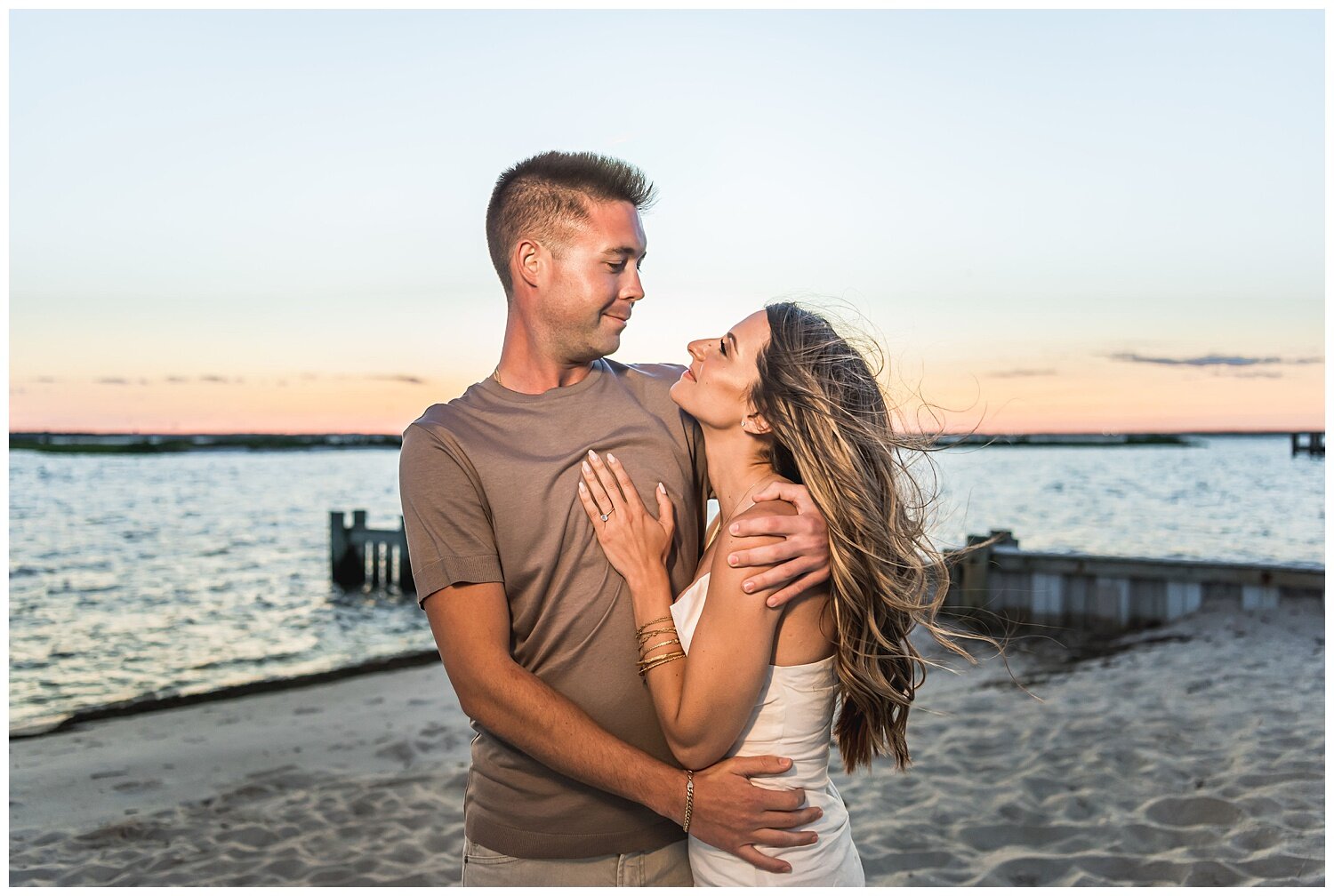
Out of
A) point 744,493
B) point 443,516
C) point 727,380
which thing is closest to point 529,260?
point 727,380

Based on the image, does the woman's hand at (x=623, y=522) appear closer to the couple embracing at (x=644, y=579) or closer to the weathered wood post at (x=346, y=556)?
the couple embracing at (x=644, y=579)

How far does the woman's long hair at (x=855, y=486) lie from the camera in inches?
95.7

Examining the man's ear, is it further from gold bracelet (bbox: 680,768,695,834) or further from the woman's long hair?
gold bracelet (bbox: 680,768,695,834)

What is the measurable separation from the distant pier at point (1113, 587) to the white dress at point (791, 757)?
8713 mm

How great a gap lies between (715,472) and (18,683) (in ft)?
39.4

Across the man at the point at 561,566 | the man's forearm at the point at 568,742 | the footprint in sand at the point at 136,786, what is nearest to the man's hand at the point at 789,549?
the man at the point at 561,566

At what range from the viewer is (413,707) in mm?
9492

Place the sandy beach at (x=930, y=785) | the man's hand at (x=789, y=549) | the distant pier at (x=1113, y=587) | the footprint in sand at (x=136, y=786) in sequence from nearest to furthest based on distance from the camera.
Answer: the man's hand at (x=789, y=549), the sandy beach at (x=930, y=785), the footprint in sand at (x=136, y=786), the distant pier at (x=1113, y=587)

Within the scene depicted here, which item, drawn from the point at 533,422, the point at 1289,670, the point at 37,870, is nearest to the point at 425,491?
the point at 533,422

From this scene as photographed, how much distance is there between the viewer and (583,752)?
2322mm

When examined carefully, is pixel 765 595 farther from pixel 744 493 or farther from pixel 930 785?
pixel 930 785

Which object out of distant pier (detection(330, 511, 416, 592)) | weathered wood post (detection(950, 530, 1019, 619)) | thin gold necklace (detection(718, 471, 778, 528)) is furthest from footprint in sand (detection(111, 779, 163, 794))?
distant pier (detection(330, 511, 416, 592))

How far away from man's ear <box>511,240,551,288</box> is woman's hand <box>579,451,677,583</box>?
48 cm

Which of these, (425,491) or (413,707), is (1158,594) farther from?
(425,491)
